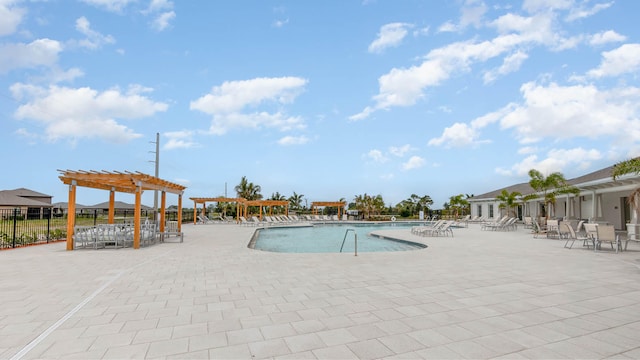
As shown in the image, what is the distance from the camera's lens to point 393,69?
1559 centimetres

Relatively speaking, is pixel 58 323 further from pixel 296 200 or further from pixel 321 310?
pixel 296 200

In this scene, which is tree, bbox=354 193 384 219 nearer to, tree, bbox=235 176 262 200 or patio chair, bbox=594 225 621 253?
tree, bbox=235 176 262 200

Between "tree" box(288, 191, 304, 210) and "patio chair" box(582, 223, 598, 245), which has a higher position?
"tree" box(288, 191, 304, 210)

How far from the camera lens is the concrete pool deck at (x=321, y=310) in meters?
2.90

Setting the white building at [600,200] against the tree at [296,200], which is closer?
the white building at [600,200]

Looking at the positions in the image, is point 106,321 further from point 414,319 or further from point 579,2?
point 579,2

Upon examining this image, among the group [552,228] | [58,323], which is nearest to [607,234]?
[552,228]

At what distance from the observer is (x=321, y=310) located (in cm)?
397

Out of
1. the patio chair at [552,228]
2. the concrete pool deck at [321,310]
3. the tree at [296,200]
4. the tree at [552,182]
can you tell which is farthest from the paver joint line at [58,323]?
the tree at [296,200]

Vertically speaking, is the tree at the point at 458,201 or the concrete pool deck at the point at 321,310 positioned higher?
the tree at the point at 458,201

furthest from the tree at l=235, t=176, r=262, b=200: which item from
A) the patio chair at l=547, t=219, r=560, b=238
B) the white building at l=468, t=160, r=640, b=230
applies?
the patio chair at l=547, t=219, r=560, b=238

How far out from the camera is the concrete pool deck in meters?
2.90

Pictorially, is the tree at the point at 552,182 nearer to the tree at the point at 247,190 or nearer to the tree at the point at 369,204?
the tree at the point at 369,204

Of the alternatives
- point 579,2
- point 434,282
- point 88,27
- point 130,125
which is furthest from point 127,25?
point 579,2
